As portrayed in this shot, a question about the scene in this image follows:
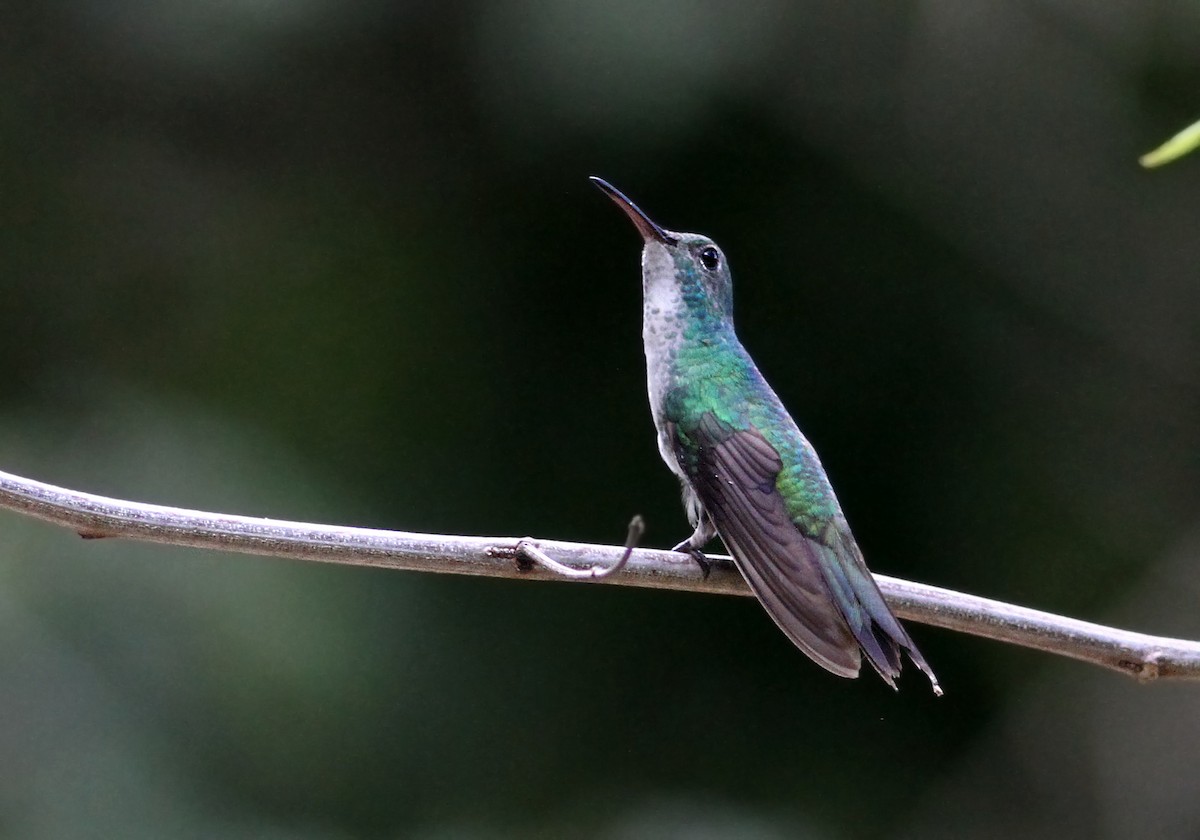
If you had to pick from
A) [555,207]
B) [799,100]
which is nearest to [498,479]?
[555,207]

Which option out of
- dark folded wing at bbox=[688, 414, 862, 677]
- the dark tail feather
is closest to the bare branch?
the dark tail feather

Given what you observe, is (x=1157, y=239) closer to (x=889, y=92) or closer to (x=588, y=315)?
(x=889, y=92)

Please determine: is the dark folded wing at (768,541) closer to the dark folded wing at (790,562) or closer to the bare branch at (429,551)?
the dark folded wing at (790,562)

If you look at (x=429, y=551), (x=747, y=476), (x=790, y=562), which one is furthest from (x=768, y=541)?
(x=429, y=551)

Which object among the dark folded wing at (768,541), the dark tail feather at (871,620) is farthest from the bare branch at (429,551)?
the dark folded wing at (768,541)

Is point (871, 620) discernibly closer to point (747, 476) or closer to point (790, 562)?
point (790, 562)

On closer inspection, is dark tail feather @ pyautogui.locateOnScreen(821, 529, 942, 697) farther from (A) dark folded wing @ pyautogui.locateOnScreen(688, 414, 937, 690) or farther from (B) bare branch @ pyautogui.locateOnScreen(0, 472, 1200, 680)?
(B) bare branch @ pyautogui.locateOnScreen(0, 472, 1200, 680)

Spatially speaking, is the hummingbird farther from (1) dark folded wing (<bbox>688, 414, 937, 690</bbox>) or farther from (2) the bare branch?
(2) the bare branch

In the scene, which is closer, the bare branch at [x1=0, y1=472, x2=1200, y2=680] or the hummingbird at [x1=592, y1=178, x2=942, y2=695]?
the bare branch at [x1=0, y1=472, x2=1200, y2=680]
